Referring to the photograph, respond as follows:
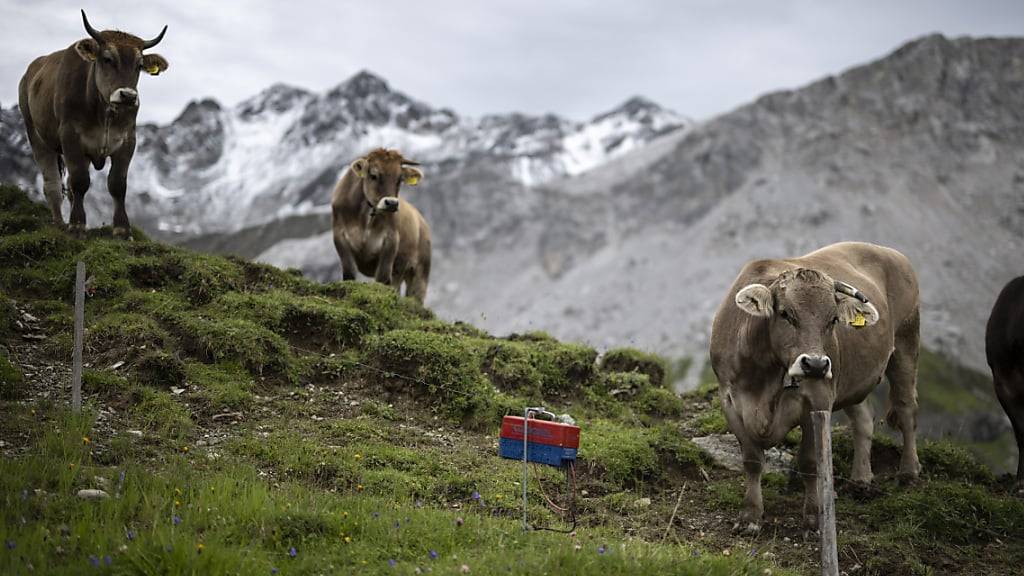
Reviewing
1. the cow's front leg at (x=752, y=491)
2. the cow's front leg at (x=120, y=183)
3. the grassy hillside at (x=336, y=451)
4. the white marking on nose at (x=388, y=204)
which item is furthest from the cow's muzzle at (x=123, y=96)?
the cow's front leg at (x=752, y=491)

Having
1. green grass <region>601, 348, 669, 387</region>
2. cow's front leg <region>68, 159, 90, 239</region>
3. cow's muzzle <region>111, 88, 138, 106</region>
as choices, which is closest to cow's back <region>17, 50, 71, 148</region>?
cow's front leg <region>68, 159, 90, 239</region>

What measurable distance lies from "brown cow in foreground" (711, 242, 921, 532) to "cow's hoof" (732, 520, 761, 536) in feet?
0.06

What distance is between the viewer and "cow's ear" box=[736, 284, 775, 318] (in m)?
8.77

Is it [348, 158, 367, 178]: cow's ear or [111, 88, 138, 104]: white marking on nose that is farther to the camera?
[348, 158, 367, 178]: cow's ear

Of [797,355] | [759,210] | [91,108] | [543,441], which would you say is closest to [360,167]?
[91,108]

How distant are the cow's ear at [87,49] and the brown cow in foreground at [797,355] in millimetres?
9461

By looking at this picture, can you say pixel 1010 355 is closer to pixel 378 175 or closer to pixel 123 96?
pixel 378 175

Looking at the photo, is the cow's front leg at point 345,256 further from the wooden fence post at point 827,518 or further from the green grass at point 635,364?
the wooden fence post at point 827,518

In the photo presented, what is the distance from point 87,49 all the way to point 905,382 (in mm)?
12314

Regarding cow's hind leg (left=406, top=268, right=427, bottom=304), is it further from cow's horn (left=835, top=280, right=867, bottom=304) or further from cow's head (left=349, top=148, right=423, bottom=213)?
cow's horn (left=835, top=280, right=867, bottom=304)

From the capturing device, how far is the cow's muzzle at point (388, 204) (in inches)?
612

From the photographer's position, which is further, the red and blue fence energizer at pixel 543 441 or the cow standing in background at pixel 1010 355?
the cow standing in background at pixel 1010 355

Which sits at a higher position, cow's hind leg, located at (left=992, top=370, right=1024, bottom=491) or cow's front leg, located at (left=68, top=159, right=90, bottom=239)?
cow's front leg, located at (left=68, top=159, right=90, bottom=239)

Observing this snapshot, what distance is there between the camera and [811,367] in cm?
821
